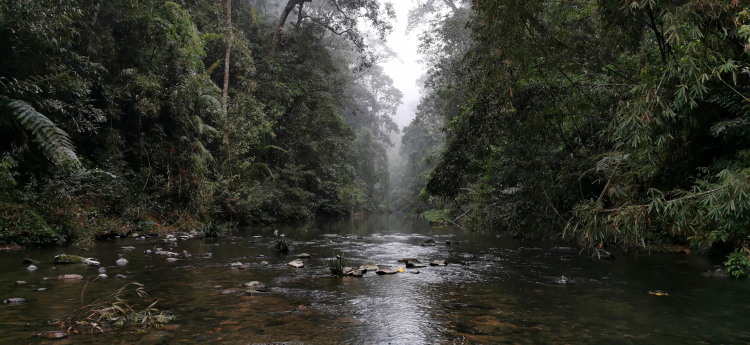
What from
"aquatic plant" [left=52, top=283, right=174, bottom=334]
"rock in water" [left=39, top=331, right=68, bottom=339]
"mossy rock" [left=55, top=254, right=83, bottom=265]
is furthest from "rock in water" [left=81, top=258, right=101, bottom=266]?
"rock in water" [left=39, top=331, right=68, bottom=339]

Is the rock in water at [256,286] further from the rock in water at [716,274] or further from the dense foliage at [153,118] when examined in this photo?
the rock in water at [716,274]

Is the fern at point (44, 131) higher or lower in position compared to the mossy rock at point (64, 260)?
higher

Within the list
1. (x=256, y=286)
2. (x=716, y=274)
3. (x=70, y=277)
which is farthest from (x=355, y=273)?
(x=716, y=274)

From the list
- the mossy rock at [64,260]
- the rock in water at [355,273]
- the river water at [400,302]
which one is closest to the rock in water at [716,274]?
the river water at [400,302]

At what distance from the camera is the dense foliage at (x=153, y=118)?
8797mm

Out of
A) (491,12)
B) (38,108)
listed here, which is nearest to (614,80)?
(491,12)

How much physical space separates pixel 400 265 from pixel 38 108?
879cm

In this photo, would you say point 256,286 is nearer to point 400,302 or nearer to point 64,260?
point 400,302

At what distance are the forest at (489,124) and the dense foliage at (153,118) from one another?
0.05 metres

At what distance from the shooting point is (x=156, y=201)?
43.8 feet

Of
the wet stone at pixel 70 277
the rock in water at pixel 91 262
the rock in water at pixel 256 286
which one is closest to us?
the rock in water at pixel 256 286

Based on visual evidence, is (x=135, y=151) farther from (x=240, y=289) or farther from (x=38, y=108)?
(x=240, y=289)

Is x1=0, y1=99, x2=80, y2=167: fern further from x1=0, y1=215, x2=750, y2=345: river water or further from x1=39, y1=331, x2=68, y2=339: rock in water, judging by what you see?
x1=39, y1=331, x2=68, y2=339: rock in water

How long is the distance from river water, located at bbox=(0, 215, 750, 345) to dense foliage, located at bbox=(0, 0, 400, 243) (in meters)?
2.06
